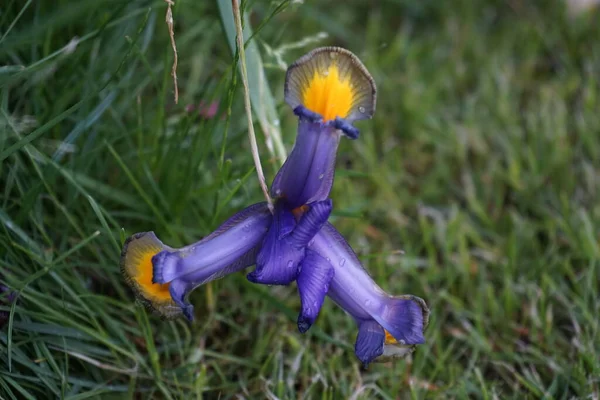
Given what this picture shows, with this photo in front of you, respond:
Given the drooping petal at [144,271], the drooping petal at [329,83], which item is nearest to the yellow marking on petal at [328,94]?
the drooping petal at [329,83]

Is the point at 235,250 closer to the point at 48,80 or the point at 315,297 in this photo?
the point at 315,297

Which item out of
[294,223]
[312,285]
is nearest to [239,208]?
[294,223]

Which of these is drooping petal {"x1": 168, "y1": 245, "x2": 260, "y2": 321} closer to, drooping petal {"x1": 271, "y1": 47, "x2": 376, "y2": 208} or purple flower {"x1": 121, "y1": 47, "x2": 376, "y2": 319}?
purple flower {"x1": 121, "y1": 47, "x2": 376, "y2": 319}

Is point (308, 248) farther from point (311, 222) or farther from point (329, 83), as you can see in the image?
point (329, 83)

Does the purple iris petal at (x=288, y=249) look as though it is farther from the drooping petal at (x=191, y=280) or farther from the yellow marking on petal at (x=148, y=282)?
the yellow marking on petal at (x=148, y=282)

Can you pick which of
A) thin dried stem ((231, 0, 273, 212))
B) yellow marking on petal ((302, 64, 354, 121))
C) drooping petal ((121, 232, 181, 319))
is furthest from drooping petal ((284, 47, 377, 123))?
drooping petal ((121, 232, 181, 319))
